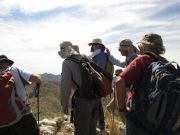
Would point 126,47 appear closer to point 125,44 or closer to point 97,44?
point 125,44

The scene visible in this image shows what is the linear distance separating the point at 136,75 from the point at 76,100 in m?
2.12

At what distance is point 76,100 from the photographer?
23.4 ft

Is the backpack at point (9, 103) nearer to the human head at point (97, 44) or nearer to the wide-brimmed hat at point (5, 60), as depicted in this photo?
the wide-brimmed hat at point (5, 60)

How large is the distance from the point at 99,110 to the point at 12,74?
79.9 inches

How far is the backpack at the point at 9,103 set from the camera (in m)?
6.02

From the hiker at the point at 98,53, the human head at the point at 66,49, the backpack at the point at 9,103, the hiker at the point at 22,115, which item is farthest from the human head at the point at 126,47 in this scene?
the backpack at the point at 9,103

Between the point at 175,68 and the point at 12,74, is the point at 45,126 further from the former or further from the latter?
the point at 175,68

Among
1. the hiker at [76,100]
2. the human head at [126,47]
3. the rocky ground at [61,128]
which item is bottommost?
the rocky ground at [61,128]

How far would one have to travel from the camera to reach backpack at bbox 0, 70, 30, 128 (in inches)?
237

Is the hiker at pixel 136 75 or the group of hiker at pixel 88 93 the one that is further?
the hiker at pixel 136 75

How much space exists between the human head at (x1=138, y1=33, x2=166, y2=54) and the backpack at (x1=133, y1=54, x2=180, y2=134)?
376mm

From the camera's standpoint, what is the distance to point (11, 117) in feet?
19.9

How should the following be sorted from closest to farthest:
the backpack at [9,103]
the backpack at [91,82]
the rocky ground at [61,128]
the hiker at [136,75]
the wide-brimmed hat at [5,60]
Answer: the hiker at [136,75]
the backpack at [9,103]
the wide-brimmed hat at [5,60]
the backpack at [91,82]
the rocky ground at [61,128]

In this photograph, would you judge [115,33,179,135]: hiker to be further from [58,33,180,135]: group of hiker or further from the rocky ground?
the rocky ground
